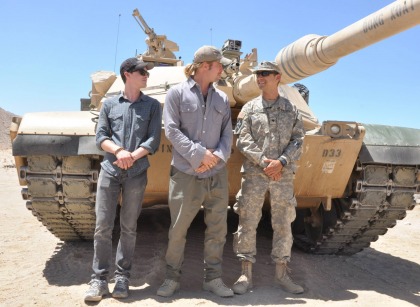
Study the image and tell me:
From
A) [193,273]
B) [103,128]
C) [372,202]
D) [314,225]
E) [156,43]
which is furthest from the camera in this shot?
[156,43]

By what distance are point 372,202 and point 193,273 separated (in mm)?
2143

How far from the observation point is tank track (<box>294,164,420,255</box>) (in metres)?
5.20

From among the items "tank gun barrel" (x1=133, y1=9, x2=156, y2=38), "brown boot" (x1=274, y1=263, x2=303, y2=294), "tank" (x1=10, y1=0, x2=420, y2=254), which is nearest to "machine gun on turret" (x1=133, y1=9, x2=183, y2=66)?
"tank gun barrel" (x1=133, y1=9, x2=156, y2=38)

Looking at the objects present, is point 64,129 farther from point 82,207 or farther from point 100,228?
point 100,228

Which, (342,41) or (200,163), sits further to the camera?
(342,41)

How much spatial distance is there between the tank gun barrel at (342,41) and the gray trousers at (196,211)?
4.19 ft

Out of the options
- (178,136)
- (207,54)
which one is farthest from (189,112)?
(207,54)

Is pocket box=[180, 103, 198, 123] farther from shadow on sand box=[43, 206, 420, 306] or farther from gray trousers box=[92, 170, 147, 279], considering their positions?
shadow on sand box=[43, 206, 420, 306]

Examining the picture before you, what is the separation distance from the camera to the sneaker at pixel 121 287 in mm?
3998

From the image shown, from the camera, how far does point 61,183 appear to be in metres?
4.75

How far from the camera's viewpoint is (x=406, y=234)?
883cm

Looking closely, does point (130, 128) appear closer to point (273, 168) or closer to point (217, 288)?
point (273, 168)

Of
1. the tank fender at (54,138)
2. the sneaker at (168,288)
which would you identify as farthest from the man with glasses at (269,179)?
the tank fender at (54,138)

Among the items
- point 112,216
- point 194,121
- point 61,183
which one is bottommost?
point 112,216
